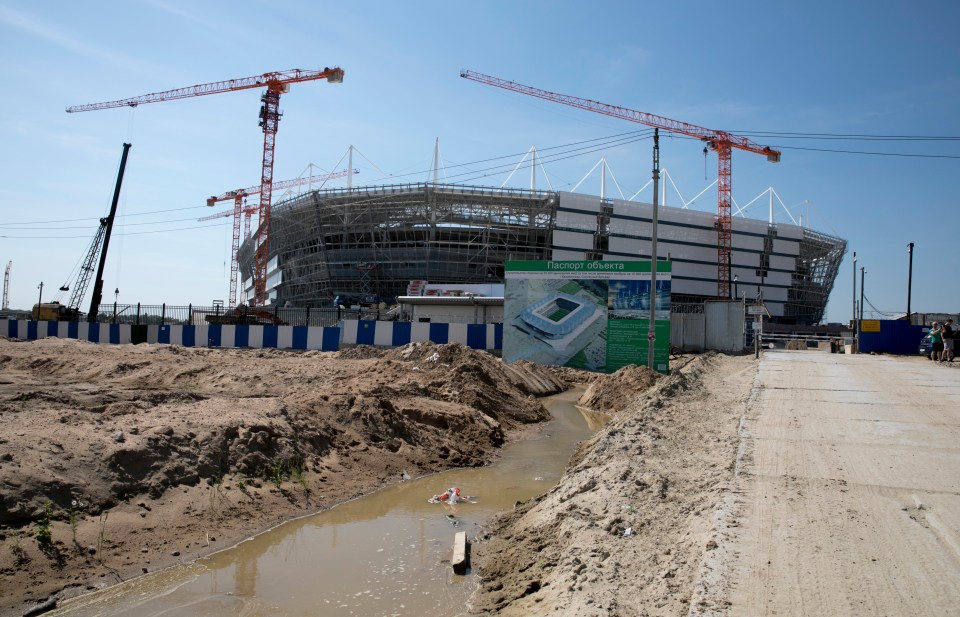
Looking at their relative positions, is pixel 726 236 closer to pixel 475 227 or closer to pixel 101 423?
pixel 475 227

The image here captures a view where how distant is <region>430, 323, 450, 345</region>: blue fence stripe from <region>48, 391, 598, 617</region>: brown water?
19.2m

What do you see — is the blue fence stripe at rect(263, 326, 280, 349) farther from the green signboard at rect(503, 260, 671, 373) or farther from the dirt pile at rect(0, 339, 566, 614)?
the dirt pile at rect(0, 339, 566, 614)

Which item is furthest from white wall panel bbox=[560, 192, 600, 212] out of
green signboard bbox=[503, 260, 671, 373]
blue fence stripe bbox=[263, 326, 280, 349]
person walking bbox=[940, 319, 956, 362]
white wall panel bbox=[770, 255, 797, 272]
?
person walking bbox=[940, 319, 956, 362]

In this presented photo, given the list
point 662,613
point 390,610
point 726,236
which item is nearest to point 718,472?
point 662,613

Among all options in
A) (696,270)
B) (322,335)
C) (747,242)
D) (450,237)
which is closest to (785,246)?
(747,242)

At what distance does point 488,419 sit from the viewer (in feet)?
43.7

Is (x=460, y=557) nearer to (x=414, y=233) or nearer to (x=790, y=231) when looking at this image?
(x=414, y=233)

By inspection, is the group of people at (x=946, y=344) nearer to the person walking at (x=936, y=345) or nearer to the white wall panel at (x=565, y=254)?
the person walking at (x=936, y=345)

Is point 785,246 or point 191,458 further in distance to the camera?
point 785,246

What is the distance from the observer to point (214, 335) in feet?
98.7

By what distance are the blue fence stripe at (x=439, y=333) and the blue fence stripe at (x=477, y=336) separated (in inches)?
41.0

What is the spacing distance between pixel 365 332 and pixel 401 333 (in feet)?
5.46

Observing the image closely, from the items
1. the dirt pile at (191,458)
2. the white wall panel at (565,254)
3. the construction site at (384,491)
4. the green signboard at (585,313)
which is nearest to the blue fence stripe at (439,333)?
the green signboard at (585,313)

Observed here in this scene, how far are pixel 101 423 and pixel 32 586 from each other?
2910 mm
